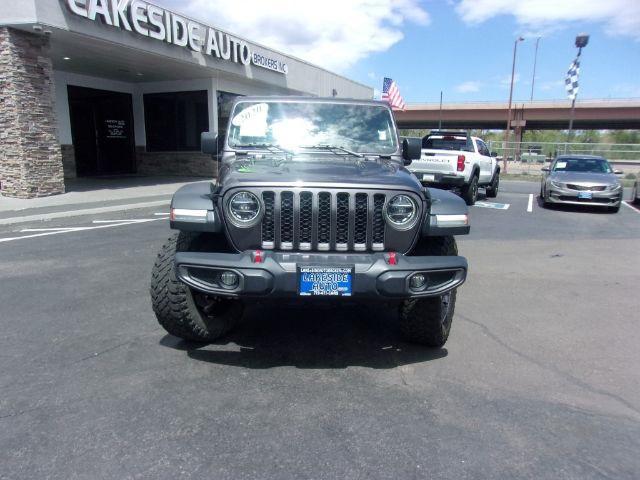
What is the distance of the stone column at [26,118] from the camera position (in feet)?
37.3

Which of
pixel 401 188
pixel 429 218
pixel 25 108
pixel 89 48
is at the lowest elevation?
pixel 429 218

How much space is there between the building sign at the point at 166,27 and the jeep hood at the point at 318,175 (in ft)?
35.2

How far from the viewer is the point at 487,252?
7422mm

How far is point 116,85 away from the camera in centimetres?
1981

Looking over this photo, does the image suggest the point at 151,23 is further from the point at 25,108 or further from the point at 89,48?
the point at 25,108

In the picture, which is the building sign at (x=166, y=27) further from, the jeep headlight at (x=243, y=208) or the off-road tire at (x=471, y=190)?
the jeep headlight at (x=243, y=208)

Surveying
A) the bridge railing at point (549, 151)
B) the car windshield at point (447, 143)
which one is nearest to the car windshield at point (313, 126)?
the car windshield at point (447, 143)

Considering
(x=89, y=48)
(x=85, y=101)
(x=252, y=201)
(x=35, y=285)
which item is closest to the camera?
(x=252, y=201)

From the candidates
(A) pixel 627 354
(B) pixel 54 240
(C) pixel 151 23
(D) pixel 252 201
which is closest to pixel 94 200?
(B) pixel 54 240

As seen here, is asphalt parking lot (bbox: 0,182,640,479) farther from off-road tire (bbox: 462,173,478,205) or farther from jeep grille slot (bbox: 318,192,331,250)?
off-road tire (bbox: 462,173,478,205)

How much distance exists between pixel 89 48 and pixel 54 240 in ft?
27.6

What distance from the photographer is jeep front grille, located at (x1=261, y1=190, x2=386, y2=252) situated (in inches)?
124

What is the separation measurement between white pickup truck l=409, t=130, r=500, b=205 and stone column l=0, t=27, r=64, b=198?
9351mm

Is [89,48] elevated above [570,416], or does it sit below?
above
